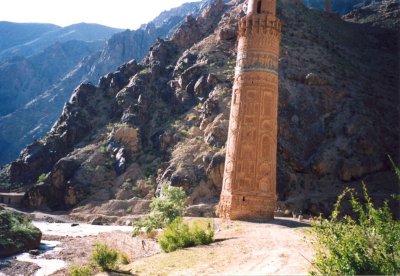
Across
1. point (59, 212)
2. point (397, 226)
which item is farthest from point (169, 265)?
point (59, 212)

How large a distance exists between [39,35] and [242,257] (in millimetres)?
168845

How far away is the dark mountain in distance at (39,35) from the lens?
497ft

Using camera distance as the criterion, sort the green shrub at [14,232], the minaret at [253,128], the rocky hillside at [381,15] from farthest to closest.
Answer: the rocky hillside at [381,15], the green shrub at [14,232], the minaret at [253,128]

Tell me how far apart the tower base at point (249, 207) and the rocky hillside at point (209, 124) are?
53.3ft

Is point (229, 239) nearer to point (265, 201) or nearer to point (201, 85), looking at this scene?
point (265, 201)

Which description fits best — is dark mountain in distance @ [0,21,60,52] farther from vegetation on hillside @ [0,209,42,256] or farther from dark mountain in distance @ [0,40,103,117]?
vegetation on hillside @ [0,209,42,256]

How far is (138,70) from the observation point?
62125 millimetres

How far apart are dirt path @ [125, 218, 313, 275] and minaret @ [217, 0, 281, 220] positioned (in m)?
3.11

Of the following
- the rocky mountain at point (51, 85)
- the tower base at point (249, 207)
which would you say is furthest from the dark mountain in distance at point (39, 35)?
the tower base at point (249, 207)

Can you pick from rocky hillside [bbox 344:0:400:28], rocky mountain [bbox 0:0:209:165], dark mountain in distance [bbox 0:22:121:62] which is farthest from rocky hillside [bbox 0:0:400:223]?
dark mountain in distance [bbox 0:22:121:62]

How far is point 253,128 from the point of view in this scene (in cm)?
1842

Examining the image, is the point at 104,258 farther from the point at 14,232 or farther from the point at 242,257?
the point at 14,232

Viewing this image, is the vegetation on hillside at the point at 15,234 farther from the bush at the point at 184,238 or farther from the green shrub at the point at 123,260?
the bush at the point at 184,238

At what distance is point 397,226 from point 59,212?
41705 millimetres
